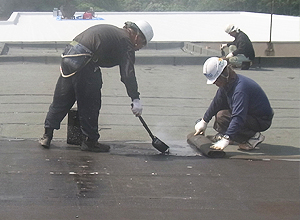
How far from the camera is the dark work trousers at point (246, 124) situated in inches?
215

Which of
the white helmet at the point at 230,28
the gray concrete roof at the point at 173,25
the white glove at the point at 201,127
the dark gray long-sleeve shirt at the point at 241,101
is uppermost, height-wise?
the dark gray long-sleeve shirt at the point at 241,101

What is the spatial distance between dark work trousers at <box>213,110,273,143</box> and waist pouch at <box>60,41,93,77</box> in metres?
1.54

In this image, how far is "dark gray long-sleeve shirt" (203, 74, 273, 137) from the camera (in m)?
5.16

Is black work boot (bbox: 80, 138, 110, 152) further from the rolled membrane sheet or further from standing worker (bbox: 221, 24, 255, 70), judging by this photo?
standing worker (bbox: 221, 24, 255, 70)

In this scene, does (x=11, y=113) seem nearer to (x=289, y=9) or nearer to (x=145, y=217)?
(x=145, y=217)

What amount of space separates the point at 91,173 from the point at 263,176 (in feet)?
4.91

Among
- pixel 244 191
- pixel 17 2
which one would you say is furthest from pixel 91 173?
pixel 17 2

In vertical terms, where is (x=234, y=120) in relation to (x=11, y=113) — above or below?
above

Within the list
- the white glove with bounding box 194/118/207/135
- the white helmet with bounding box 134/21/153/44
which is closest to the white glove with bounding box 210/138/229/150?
the white glove with bounding box 194/118/207/135

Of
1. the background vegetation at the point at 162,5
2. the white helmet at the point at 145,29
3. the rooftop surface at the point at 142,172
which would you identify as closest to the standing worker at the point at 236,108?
the rooftop surface at the point at 142,172

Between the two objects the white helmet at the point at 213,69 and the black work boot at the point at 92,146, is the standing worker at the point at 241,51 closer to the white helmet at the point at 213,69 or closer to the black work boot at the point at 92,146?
the white helmet at the point at 213,69

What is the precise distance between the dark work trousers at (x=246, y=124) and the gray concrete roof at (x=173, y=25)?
1661cm

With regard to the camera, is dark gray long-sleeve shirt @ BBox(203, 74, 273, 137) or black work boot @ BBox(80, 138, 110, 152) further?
black work boot @ BBox(80, 138, 110, 152)

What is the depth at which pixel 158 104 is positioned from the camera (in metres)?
8.25
